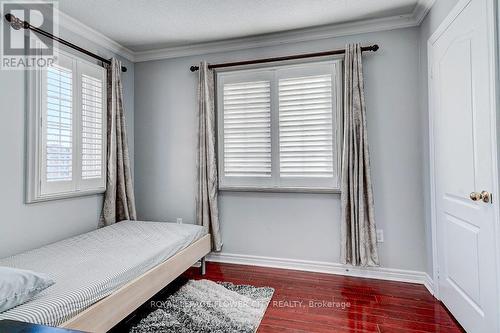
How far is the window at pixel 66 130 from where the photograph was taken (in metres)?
2.31

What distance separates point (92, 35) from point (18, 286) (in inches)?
102

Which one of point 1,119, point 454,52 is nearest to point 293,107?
point 454,52

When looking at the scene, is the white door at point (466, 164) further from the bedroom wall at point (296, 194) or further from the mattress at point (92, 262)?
the mattress at point (92, 262)

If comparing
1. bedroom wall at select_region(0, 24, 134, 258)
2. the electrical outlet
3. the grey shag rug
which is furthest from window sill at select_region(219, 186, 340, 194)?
bedroom wall at select_region(0, 24, 134, 258)

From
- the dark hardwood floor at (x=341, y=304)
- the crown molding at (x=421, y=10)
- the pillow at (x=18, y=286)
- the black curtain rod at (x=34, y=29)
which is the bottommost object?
the dark hardwood floor at (x=341, y=304)

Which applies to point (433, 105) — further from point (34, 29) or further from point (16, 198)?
point (16, 198)

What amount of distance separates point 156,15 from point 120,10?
0.31m

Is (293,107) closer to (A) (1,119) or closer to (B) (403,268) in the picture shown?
(B) (403,268)

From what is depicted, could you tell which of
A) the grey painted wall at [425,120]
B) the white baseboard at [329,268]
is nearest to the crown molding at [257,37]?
the grey painted wall at [425,120]

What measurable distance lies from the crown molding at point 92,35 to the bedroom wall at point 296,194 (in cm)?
25

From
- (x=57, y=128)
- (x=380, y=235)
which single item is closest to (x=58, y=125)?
(x=57, y=128)

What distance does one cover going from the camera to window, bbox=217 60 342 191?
286cm

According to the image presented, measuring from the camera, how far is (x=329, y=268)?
2.90 m

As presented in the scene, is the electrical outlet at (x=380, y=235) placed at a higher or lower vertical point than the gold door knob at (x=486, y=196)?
lower
